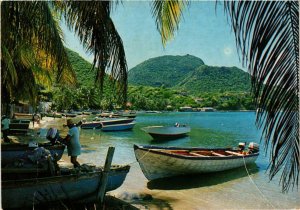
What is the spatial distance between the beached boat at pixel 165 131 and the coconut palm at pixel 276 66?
74.8 feet

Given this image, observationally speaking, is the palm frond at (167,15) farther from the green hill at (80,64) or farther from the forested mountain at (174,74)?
the forested mountain at (174,74)

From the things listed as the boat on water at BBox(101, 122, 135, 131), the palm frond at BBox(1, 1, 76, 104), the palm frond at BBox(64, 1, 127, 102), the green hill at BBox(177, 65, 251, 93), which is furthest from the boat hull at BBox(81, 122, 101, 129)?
the green hill at BBox(177, 65, 251, 93)

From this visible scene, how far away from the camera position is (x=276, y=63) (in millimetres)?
2098

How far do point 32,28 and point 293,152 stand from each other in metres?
3.52

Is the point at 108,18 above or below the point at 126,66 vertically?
above

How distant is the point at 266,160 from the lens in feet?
55.9

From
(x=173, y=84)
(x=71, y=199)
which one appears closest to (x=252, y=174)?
(x=71, y=199)

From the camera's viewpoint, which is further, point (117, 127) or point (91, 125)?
point (91, 125)

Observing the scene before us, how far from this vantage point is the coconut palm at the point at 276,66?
204 centimetres

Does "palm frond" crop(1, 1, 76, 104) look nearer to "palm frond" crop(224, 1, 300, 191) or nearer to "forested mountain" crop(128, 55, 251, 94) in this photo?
"palm frond" crop(224, 1, 300, 191)

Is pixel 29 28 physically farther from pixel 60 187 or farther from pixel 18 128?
pixel 18 128

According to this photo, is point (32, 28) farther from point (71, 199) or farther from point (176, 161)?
point (176, 161)

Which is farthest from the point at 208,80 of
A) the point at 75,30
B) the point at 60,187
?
the point at 75,30

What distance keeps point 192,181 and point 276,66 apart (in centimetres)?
904
